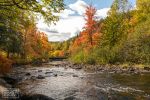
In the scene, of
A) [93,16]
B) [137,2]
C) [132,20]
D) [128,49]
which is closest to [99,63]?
[128,49]

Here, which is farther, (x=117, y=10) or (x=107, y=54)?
(x=117, y=10)

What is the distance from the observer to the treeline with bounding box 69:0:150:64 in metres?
48.6

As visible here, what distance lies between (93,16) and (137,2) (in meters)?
17.4

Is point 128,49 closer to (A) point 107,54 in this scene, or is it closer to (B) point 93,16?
(A) point 107,54

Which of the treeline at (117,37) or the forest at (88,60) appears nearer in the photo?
the forest at (88,60)

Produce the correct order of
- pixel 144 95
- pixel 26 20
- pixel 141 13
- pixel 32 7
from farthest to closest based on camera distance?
pixel 141 13 → pixel 144 95 → pixel 26 20 → pixel 32 7

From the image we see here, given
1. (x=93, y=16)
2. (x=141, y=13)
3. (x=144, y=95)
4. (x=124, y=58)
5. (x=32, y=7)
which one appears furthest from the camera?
(x=141, y=13)

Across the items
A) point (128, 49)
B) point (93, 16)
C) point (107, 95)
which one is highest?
point (93, 16)

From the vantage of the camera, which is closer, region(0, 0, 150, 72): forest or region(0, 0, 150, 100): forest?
region(0, 0, 150, 100): forest

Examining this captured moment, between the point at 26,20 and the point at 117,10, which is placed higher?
the point at 117,10

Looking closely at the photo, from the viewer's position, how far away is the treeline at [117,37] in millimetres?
48562

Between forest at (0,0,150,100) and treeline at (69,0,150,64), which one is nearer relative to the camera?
forest at (0,0,150,100)

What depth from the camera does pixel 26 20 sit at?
1520 cm

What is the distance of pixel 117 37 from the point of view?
59125mm
